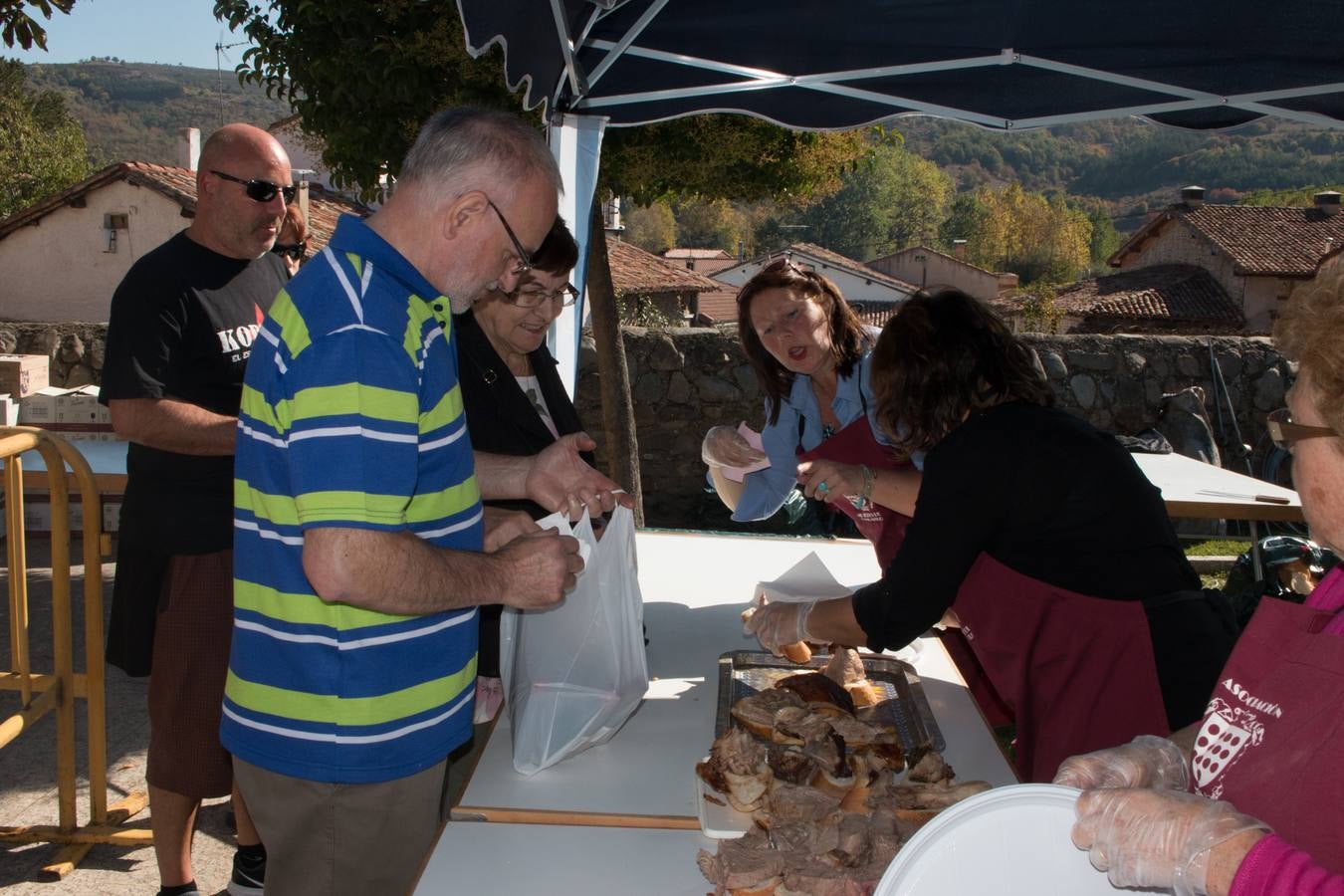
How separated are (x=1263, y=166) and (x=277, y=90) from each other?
295 feet

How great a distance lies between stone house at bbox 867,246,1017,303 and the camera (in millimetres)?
58625

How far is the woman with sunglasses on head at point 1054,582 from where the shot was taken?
1844 mm

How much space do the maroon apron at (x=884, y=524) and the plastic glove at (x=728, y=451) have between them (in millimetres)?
157

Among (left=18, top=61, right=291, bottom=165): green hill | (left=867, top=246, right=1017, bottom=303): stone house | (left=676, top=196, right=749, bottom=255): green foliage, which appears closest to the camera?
(left=867, top=246, right=1017, bottom=303): stone house

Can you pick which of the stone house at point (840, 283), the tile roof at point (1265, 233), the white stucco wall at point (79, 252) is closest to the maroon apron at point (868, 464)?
the white stucco wall at point (79, 252)

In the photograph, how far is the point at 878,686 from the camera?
2.12m

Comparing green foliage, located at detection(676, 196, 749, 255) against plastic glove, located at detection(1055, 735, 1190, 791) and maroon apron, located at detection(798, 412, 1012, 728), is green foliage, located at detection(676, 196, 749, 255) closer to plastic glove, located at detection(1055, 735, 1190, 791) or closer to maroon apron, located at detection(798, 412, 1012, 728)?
maroon apron, located at detection(798, 412, 1012, 728)

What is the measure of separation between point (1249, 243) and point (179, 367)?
39149 millimetres

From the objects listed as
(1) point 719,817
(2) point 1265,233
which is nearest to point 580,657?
(1) point 719,817

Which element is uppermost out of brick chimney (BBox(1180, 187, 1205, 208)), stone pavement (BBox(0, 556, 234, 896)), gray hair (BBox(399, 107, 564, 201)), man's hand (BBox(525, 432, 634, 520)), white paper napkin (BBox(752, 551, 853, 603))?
brick chimney (BBox(1180, 187, 1205, 208))

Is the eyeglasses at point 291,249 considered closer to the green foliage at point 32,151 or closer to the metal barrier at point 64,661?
the metal barrier at point 64,661

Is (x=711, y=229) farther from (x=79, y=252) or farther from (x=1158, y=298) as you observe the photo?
(x=79, y=252)

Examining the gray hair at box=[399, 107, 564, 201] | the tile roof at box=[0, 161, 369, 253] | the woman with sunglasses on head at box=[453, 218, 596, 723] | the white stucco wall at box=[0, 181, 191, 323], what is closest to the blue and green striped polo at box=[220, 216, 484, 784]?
the gray hair at box=[399, 107, 564, 201]

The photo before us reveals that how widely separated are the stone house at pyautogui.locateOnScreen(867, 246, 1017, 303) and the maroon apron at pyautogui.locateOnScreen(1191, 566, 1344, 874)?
57516mm
